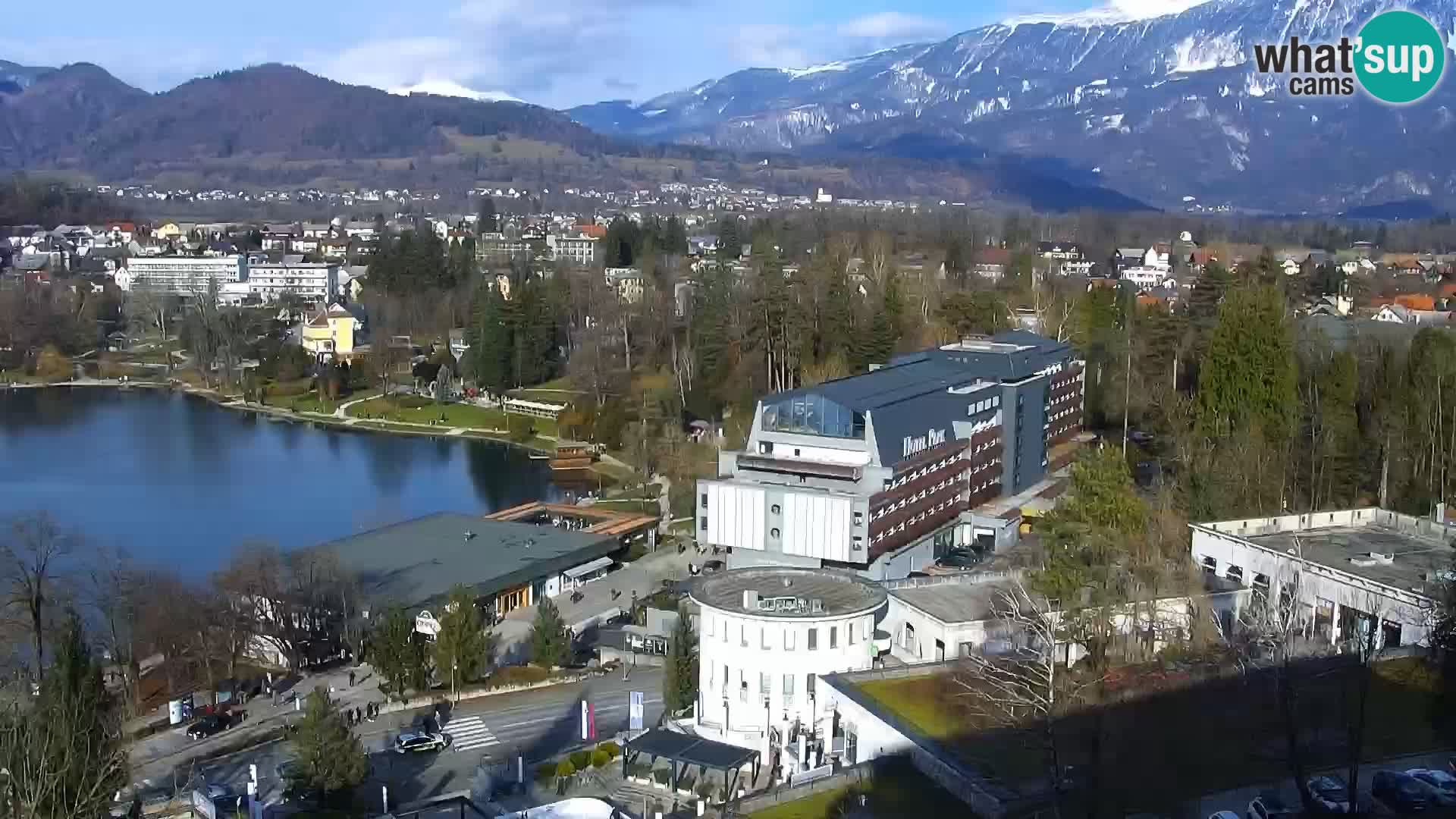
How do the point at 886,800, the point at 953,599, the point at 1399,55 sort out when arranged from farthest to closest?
the point at 1399,55
the point at 953,599
the point at 886,800

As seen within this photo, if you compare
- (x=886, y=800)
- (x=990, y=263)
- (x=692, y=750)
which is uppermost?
(x=990, y=263)

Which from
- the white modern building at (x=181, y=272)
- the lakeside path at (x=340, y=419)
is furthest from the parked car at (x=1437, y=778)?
the white modern building at (x=181, y=272)

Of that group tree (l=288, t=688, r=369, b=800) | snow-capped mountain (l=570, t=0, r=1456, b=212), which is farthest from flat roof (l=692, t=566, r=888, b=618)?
snow-capped mountain (l=570, t=0, r=1456, b=212)

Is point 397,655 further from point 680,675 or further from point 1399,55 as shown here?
point 1399,55

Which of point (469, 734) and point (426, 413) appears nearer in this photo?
point (469, 734)

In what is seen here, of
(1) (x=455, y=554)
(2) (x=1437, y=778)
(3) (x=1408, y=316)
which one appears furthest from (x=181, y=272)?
(2) (x=1437, y=778)

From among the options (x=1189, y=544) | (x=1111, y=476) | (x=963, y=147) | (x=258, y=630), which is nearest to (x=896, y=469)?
(x=1189, y=544)

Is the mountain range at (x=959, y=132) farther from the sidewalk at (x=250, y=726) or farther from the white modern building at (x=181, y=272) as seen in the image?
the sidewalk at (x=250, y=726)

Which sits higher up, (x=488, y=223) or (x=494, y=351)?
(x=488, y=223)

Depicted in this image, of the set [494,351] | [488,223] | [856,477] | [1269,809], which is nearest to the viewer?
[1269,809]
